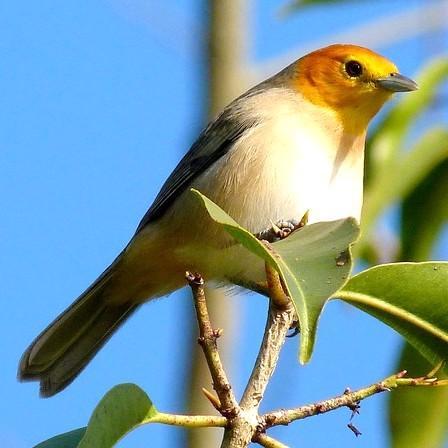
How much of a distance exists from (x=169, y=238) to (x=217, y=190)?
0.33 meters

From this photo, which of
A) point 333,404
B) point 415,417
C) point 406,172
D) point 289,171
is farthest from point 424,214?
point 333,404

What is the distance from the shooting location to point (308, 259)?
2.42 m

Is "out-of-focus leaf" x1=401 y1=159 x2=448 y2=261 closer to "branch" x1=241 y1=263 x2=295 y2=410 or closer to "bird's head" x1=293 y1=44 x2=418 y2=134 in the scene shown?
"bird's head" x1=293 y1=44 x2=418 y2=134

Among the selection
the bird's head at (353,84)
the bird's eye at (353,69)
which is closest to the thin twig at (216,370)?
the bird's head at (353,84)

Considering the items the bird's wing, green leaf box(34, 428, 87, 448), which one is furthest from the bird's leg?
green leaf box(34, 428, 87, 448)

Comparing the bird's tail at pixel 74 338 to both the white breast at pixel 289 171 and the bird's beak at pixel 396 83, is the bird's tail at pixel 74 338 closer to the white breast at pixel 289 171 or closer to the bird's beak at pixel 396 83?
the white breast at pixel 289 171

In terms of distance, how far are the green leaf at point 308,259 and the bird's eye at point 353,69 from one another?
2.27 m

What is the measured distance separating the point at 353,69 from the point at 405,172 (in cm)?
90

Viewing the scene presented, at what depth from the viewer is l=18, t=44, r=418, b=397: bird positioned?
4.23m

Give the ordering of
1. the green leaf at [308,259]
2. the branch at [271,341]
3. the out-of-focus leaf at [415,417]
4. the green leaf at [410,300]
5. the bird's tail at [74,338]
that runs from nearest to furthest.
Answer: the green leaf at [308,259]
the branch at [271,341]
the green leaf at [410,300]
the out-of-focus leaf at [415,417]
the bird's tail at [74,338]

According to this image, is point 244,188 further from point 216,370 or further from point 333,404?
point 216,370

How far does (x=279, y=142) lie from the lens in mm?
4297

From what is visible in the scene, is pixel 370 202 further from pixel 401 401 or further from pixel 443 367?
pixel 443 367

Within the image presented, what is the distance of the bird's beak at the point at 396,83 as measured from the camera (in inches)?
177
